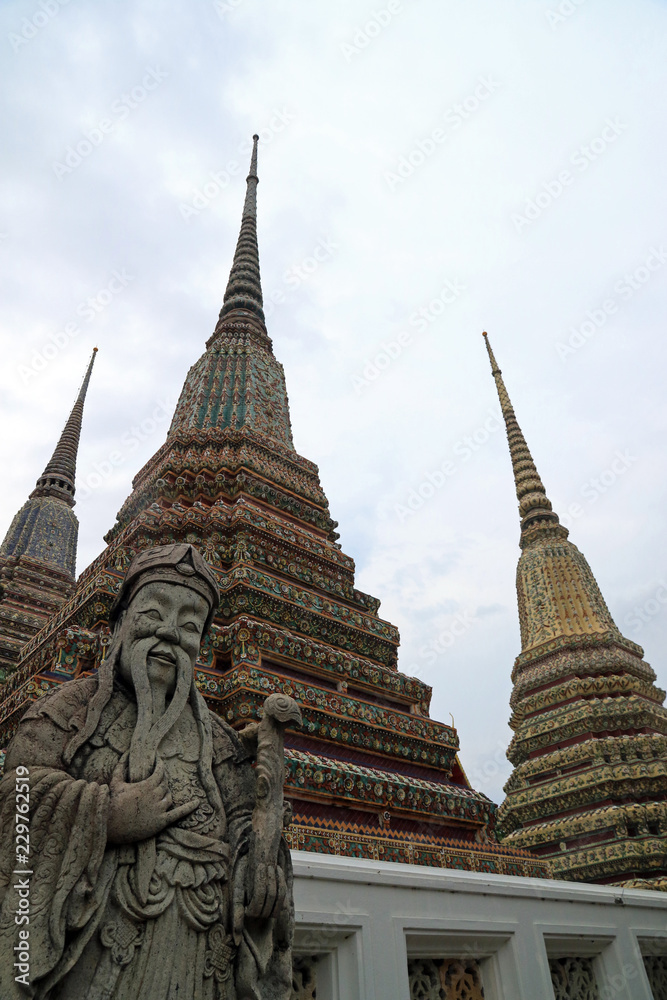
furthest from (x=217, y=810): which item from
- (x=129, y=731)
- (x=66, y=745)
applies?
(x=66, y=745)

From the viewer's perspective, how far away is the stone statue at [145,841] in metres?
2.84

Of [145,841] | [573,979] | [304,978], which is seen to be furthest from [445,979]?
[145,841]

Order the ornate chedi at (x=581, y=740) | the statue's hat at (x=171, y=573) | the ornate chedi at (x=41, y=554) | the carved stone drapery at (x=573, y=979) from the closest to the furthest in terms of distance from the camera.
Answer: the statue's hat at (x=171, y=573) < the carved stone drapery at (x=573, y=979) < the ornate chedi at (x=581, y=740) < the ornate chedi at (x=41, y=554)

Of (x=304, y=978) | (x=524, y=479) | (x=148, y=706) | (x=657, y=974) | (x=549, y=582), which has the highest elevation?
(x=524, y=479)

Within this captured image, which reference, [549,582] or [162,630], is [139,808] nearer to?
[162,630]

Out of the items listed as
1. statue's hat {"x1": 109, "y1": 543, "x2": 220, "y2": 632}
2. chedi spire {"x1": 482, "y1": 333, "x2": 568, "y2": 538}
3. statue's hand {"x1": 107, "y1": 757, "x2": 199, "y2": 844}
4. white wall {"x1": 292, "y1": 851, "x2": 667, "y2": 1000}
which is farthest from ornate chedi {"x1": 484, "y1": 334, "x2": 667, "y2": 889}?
statue's hand {"x1": 107, "y1": 757, "x2": 199, "y2": 844}

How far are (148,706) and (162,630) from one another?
421 mm

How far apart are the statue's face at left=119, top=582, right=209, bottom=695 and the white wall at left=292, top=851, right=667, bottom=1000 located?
1801 mm

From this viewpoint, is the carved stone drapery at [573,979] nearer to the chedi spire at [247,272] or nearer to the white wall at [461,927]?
the white wall at [461,927]

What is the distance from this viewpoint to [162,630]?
3.82m

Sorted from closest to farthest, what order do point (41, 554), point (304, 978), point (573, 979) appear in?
point (304, 978) → point (573, 979) → point (41, 554)

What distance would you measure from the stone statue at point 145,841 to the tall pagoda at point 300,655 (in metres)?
2.63

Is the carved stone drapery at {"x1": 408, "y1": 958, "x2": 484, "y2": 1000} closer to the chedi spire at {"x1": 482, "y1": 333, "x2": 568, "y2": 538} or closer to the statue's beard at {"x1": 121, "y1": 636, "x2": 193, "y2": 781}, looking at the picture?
the statue's beard at {"x1": 121, "y1": 636, "x2": 193, "y2": 781}

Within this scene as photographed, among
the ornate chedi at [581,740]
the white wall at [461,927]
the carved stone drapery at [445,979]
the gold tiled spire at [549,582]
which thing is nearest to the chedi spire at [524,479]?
the gold tiled spire at [549,582]
